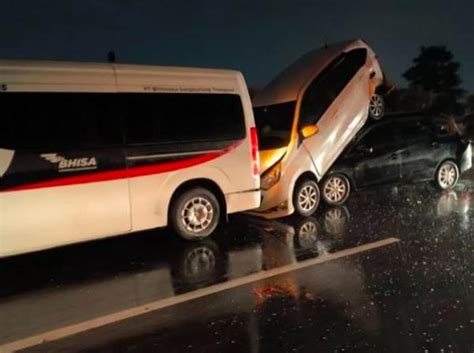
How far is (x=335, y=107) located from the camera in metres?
9.02

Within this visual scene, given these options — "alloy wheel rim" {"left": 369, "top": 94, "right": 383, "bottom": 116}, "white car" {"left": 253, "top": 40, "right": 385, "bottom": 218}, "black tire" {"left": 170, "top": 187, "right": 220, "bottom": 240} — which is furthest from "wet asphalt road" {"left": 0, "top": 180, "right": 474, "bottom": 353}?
"alloy wheel rim" {"left": 369, "top": 94, "right": 383, "bottom": 116}

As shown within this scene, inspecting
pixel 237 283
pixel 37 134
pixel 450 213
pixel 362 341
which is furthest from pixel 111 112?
pixel 450 213

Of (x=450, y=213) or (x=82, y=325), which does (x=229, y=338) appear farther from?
(x=450, y=213)

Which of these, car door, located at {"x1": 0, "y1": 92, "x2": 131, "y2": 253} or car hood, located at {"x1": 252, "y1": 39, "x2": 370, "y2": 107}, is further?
car hood, located at {"x1": 252, "y1": 39, "x2": 370, "y2": 107}

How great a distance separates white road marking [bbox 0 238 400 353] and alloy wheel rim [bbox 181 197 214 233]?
5.38ft

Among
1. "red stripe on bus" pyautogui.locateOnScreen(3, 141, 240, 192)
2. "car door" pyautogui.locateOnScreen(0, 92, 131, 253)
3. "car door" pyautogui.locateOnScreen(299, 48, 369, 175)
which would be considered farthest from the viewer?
"car door" pyautogui.locateOnScreen(299, 48, 369, 175)

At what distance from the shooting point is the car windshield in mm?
8594

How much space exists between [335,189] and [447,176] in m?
2.72

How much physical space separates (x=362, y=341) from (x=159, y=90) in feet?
13.6

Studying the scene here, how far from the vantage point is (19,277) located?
5965mm

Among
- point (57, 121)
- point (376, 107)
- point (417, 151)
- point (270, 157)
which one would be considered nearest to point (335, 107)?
point (376, 107)

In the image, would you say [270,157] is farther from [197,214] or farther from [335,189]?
[197,214]

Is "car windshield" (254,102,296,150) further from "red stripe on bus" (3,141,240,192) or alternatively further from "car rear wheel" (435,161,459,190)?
"car rear wheel" (435,161,459,190)

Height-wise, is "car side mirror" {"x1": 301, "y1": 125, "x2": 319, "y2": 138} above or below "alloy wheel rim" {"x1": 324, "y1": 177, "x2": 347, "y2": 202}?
above
